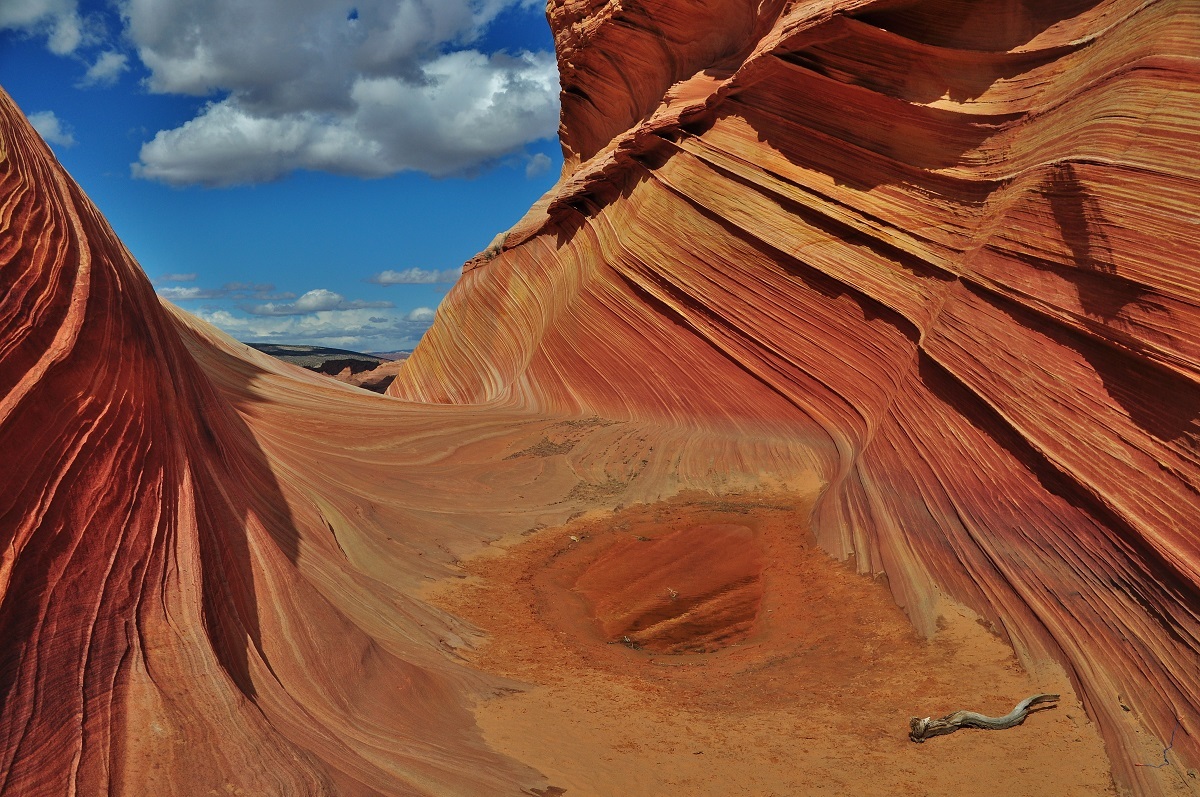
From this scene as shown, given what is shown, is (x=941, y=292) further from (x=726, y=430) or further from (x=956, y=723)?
(x=956, y=723)

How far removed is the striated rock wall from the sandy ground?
0.37m

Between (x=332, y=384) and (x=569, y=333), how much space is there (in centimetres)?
428

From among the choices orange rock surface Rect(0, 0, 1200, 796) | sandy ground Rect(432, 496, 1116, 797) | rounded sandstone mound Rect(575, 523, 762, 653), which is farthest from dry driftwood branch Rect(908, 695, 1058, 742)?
rounded sandstone mound Rect(575, 523, 762, 653)

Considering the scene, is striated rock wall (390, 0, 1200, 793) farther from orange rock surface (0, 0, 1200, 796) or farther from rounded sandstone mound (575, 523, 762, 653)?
rounded sandstone mound (575, 523, 762, 653)

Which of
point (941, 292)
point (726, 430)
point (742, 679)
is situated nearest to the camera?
point (742, 679)

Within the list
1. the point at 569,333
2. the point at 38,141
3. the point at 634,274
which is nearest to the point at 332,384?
the point at 569,333

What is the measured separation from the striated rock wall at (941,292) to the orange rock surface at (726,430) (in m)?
0.04

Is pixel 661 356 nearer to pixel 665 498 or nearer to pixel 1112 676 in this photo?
pixel 665 498

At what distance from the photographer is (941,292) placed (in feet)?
29.1

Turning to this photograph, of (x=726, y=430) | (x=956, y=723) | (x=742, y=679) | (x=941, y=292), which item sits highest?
(x=941, y=292)

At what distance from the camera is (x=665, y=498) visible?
35.3ft

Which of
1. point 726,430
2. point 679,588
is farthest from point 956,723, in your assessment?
point 726,430

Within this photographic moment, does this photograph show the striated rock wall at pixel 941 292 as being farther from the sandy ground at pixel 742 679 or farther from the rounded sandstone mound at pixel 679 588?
the rounded sandstone mound at pixel 679 588

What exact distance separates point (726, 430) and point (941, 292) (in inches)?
153
